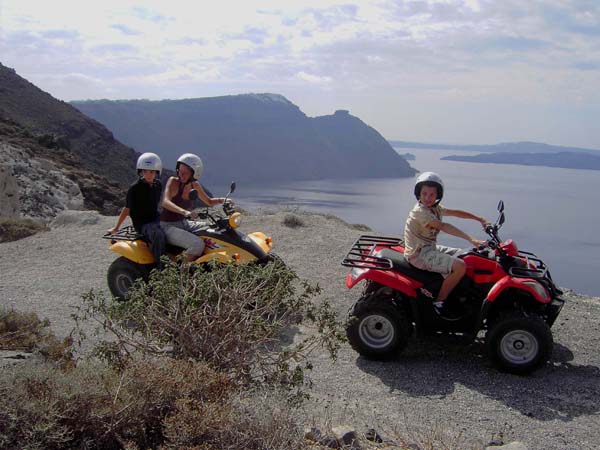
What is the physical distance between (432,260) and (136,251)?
4.02 metres

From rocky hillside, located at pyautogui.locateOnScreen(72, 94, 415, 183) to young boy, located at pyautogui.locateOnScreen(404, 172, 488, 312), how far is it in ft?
165

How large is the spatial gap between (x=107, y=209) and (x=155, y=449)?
2220 centimetres

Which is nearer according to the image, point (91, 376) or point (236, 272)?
point (91, 376)

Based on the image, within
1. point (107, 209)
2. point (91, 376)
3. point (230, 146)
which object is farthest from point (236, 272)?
point (230, 146)

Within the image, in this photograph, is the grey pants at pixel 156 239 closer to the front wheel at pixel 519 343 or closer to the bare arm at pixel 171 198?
the bare arm at pixel 171 198

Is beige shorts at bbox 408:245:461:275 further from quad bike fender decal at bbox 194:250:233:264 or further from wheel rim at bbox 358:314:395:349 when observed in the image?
quad bike fender decal at bbox 194:250:233:264

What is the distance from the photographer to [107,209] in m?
24.3

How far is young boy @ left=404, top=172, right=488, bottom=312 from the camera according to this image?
608 cm

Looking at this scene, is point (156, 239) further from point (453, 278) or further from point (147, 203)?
point (453, 278)

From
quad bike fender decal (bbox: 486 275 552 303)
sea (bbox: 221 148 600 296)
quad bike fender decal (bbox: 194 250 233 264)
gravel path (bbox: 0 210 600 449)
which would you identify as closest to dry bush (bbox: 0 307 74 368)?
gravel path (bbox: 0 210 600 449)

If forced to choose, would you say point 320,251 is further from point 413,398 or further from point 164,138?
point 164,138

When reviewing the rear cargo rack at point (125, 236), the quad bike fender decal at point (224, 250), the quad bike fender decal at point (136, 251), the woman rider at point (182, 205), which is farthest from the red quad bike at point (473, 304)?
the rear cargo rack at point (125, 236)

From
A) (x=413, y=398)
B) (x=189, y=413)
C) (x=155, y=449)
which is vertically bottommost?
(x=413, y=398)

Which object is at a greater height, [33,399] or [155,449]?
[33,399]
